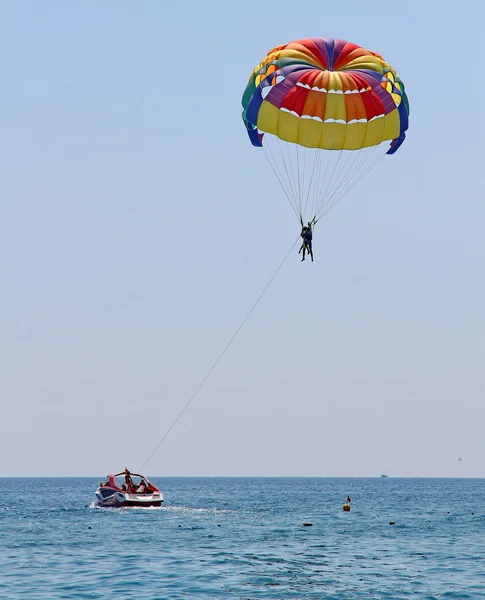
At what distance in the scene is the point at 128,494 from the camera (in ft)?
171

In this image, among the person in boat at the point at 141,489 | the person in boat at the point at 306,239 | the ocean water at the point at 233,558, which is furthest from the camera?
the person in boat at the point at 141,489

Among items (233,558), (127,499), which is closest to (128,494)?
(127,499)

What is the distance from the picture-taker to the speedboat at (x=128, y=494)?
5234cm

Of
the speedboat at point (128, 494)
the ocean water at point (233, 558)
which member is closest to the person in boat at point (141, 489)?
the speedboat at point (128, 494)

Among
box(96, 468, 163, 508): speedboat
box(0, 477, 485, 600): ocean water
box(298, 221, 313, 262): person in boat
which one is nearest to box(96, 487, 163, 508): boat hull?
box(96, 468, 163, 508): speedboat

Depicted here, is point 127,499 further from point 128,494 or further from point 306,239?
point 306,239

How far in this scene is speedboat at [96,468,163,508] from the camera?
172ft

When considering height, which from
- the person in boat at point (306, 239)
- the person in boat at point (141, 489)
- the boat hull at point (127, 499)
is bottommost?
the boat hull at point (127, 499)

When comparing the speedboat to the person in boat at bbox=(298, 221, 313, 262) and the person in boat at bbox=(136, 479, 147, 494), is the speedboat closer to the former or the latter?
the person in boat at bbox=(136, 479, 147, 494)

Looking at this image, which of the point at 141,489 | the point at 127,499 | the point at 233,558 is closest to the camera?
the point at 233,558

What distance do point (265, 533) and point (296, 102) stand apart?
19.4 m

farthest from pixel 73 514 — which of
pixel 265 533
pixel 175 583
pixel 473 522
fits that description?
pixel 175 583

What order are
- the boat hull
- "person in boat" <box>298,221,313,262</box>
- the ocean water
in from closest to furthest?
the ocean water
"person in boat" <box>298,221,313,262</box>
the boat hull

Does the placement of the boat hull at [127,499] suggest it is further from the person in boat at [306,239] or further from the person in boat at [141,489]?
the person in boat at [306,239]
